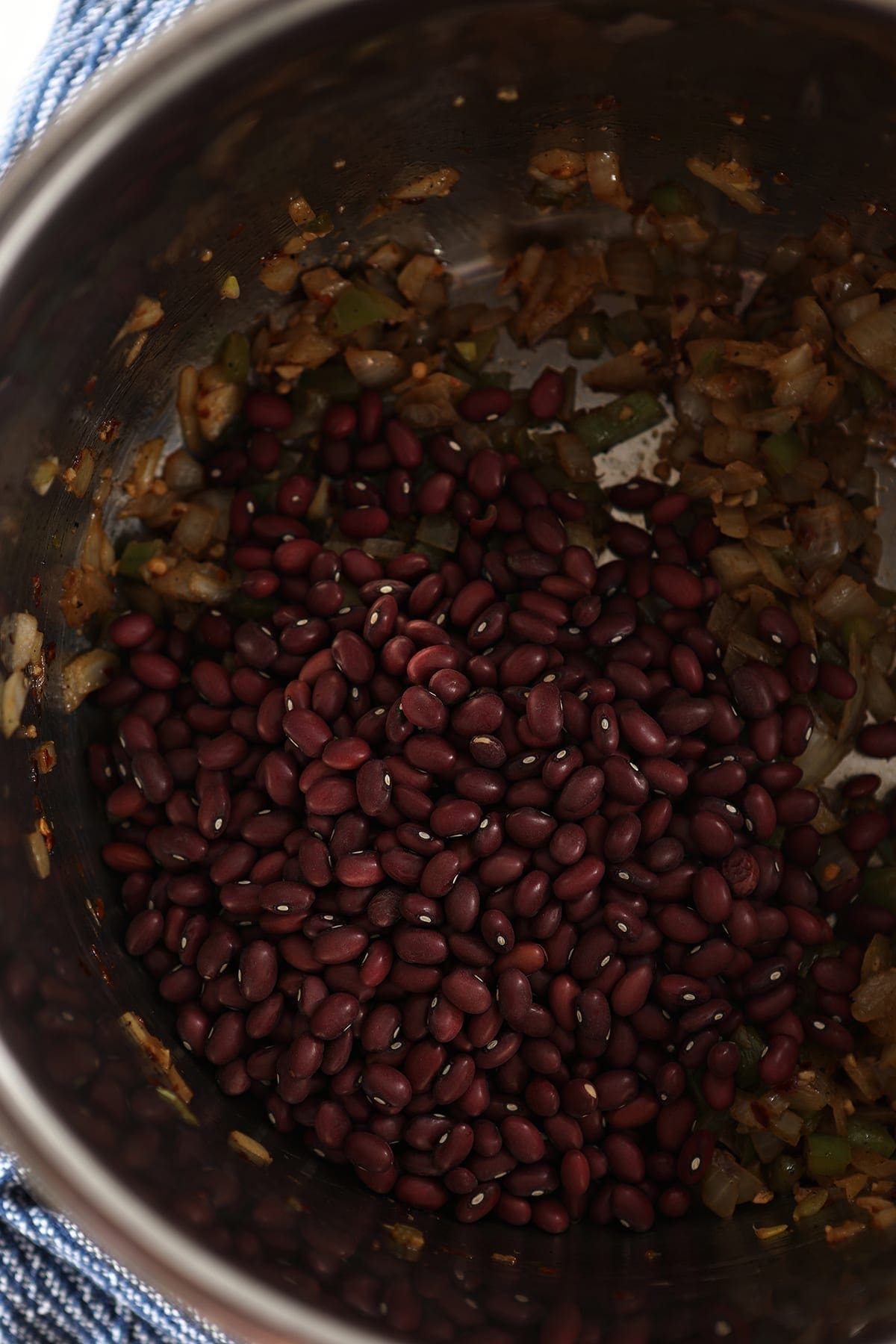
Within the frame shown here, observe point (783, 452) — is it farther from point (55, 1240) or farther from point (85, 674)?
point (55, 1240)

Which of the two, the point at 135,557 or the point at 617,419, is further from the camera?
the point at 617,419

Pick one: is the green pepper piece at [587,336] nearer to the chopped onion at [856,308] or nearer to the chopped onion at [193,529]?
the chopped onion at [856,308]

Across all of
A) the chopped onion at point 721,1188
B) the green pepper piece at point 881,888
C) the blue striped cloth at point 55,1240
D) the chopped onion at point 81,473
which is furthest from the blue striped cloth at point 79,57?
the chopped onion at point 721,1188

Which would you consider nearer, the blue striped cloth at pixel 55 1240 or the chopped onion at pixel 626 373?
the blue striped cloth at pixel 55 1240

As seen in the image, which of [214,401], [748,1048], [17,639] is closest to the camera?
[17,639]

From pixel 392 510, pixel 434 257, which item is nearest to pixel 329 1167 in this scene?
pixel 392 510

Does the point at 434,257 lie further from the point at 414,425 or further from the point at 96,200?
the point at 96,200

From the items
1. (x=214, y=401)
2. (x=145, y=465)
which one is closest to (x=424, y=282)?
(x=214, y=401)
